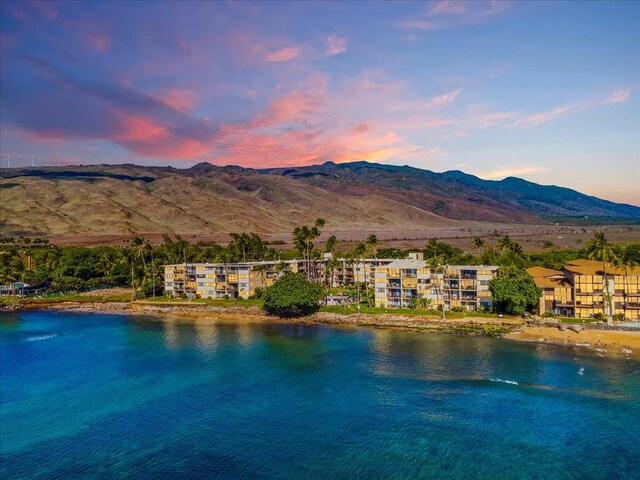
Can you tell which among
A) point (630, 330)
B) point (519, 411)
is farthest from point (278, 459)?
point (630, 330)

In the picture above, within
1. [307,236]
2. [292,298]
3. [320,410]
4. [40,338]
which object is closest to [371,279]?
[307,236]

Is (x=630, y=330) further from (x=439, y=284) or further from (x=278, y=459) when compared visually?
(x=278, y=459)

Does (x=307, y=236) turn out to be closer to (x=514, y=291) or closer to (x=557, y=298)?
(x=514, y=291)

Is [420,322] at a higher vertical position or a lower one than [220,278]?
lower

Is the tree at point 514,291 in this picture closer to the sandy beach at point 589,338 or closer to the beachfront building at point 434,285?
→ the beachfront building at point 434,285

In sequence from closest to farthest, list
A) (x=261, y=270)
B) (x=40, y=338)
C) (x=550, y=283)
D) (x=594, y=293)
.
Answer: (x=594, y=293) → (x=40, y=338) → (x=550, y=283) → (x=261, y=270)

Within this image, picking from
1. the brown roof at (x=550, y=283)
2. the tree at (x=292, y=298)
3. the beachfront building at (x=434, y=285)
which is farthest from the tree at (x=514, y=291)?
the tree at (x=292, y=298)

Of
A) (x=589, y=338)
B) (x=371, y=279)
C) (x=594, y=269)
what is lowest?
(x=589, y=338)
